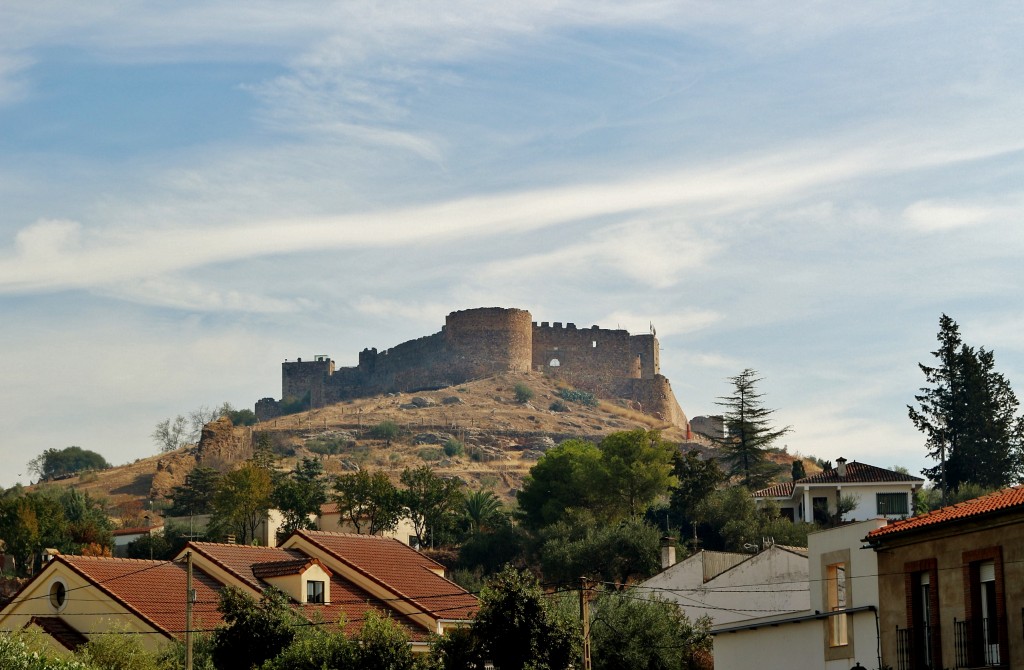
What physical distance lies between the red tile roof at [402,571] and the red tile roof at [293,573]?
0.56 m

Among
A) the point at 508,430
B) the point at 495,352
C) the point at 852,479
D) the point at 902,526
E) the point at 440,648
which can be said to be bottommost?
the point at 440,648

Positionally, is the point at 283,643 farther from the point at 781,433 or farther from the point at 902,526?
the point at 781,433

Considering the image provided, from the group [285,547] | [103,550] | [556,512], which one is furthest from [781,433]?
[285,547]

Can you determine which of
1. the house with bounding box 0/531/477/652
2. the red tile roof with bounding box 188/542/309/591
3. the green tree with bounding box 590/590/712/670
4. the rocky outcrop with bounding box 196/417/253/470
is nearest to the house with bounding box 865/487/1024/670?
the house with bounding box 0/531/477/652

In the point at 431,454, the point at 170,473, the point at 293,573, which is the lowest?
the point at 293,573

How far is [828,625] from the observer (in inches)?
1040

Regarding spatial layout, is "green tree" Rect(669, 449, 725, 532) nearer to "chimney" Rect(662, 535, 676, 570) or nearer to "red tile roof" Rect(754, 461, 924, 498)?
"red tile roof" Rect(754, 461, 924, 498)

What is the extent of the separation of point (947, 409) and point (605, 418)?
193 ft

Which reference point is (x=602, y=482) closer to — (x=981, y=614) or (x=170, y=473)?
(x=170, y=473)

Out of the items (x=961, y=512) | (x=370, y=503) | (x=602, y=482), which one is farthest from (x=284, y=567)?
(x=602, y=482)

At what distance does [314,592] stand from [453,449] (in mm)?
73720

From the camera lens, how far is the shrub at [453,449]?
109694 mm

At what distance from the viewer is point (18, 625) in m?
34.6

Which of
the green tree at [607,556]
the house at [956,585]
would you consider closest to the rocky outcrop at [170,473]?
the green tree at [607,556]
